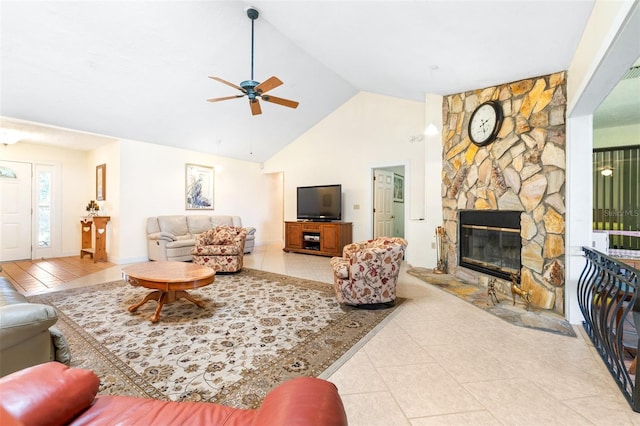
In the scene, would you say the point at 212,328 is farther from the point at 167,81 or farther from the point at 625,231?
the point at 625,231

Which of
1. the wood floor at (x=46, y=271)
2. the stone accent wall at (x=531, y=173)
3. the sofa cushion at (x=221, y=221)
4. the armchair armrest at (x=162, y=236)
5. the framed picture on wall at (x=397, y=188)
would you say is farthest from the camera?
the framed picture on wall at (x=397, y=188)

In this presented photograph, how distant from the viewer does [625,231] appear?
454 centimetres

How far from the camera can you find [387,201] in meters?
6.65

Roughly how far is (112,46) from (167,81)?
86cm

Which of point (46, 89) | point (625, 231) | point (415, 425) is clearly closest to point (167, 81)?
point (46, 89)

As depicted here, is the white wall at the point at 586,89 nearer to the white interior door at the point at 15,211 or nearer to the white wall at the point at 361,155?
the white wall at the point at 361,155

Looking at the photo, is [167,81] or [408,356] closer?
[408,356]

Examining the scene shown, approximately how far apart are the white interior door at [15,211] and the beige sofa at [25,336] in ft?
20.7

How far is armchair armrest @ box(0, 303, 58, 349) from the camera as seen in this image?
4.23 feet

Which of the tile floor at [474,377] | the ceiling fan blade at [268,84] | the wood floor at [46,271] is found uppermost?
the ceiling fan blade at [268,84]

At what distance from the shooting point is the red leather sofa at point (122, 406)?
75 centimetres

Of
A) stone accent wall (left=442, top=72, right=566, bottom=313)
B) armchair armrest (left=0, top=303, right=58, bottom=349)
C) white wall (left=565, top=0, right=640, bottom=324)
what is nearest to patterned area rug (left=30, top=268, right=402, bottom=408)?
armchair armrest (left=0, top=303, right=58, bottom=349)

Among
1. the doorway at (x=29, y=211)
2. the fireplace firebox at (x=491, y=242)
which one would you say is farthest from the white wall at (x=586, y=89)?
the doorway at (x=29, y=211)

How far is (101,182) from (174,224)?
5.96 feet
